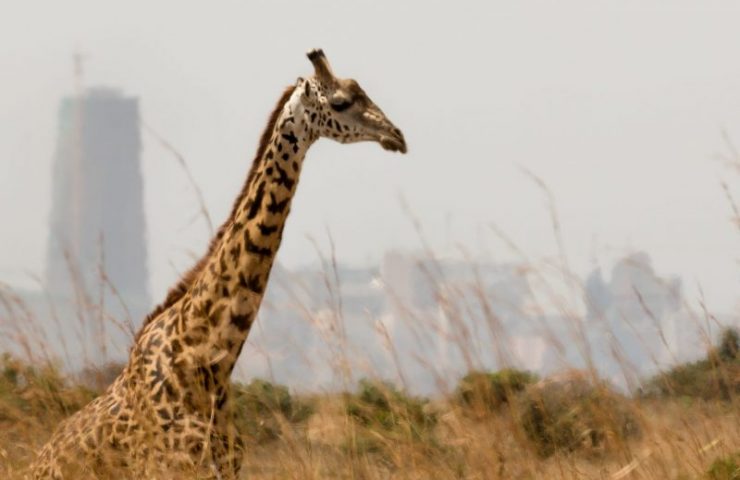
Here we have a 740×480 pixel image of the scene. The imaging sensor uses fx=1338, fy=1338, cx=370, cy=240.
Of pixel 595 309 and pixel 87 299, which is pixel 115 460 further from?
pixel 595 309

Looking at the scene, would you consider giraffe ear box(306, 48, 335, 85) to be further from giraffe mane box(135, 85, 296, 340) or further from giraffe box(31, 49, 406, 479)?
giraffe mane box(135, 85, 296, 340)

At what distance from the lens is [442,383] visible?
624cm

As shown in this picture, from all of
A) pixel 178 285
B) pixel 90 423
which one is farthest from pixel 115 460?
pixel 178 285

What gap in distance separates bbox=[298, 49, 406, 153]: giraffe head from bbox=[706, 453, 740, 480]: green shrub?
224 cm

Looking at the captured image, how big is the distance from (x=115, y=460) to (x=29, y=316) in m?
1.60

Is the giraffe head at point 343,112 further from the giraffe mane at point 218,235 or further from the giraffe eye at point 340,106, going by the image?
the giraffe mane at point 218,235

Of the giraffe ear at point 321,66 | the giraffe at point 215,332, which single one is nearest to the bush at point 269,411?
the giraffe at point 215,332

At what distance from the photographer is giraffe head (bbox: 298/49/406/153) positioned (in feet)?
21.7

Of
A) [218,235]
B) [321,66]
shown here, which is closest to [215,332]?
[218,235]

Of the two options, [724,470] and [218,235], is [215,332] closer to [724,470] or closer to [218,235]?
[218,235]

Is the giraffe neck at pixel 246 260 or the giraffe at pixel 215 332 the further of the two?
the giraffe neck at pixel 246 260

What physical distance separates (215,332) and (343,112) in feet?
4.14

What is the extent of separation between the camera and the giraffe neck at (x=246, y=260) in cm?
647

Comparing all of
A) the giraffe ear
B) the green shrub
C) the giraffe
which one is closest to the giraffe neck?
the giraffe
